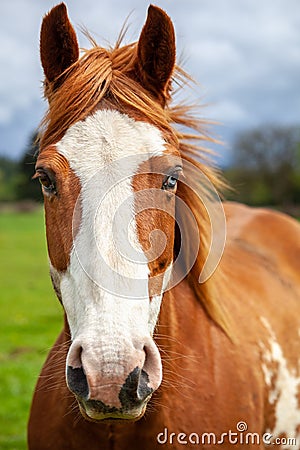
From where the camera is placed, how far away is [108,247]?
6.63ft

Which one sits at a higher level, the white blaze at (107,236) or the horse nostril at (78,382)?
the white blaze at (107,236)

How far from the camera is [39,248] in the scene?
25750 mm

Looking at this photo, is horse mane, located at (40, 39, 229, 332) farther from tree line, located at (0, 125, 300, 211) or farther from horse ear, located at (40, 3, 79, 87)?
tree line, located at (0, 125, 300, 211)

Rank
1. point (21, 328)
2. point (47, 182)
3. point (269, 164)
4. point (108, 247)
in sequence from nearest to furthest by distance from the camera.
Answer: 1. point (108, 247)
2. point (47, 182)
3. point (21, 328)
4. point (269, 164)

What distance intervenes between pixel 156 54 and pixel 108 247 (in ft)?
3.56

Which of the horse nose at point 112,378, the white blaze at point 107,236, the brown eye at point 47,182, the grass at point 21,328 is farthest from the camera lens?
the grass at point 21,328

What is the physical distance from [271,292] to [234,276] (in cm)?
36

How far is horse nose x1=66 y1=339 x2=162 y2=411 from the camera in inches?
71.5

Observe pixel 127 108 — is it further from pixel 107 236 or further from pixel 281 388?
pixel 281 388

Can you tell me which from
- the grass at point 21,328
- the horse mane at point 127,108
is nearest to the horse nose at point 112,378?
the horse mane at point 127,108

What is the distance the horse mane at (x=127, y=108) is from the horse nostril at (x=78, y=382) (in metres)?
1.02

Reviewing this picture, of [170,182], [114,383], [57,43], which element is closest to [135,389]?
[114,383]

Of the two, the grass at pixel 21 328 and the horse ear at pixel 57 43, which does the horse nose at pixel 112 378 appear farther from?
the horse ear at pixel 57 43

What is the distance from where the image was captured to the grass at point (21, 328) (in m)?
6.49
